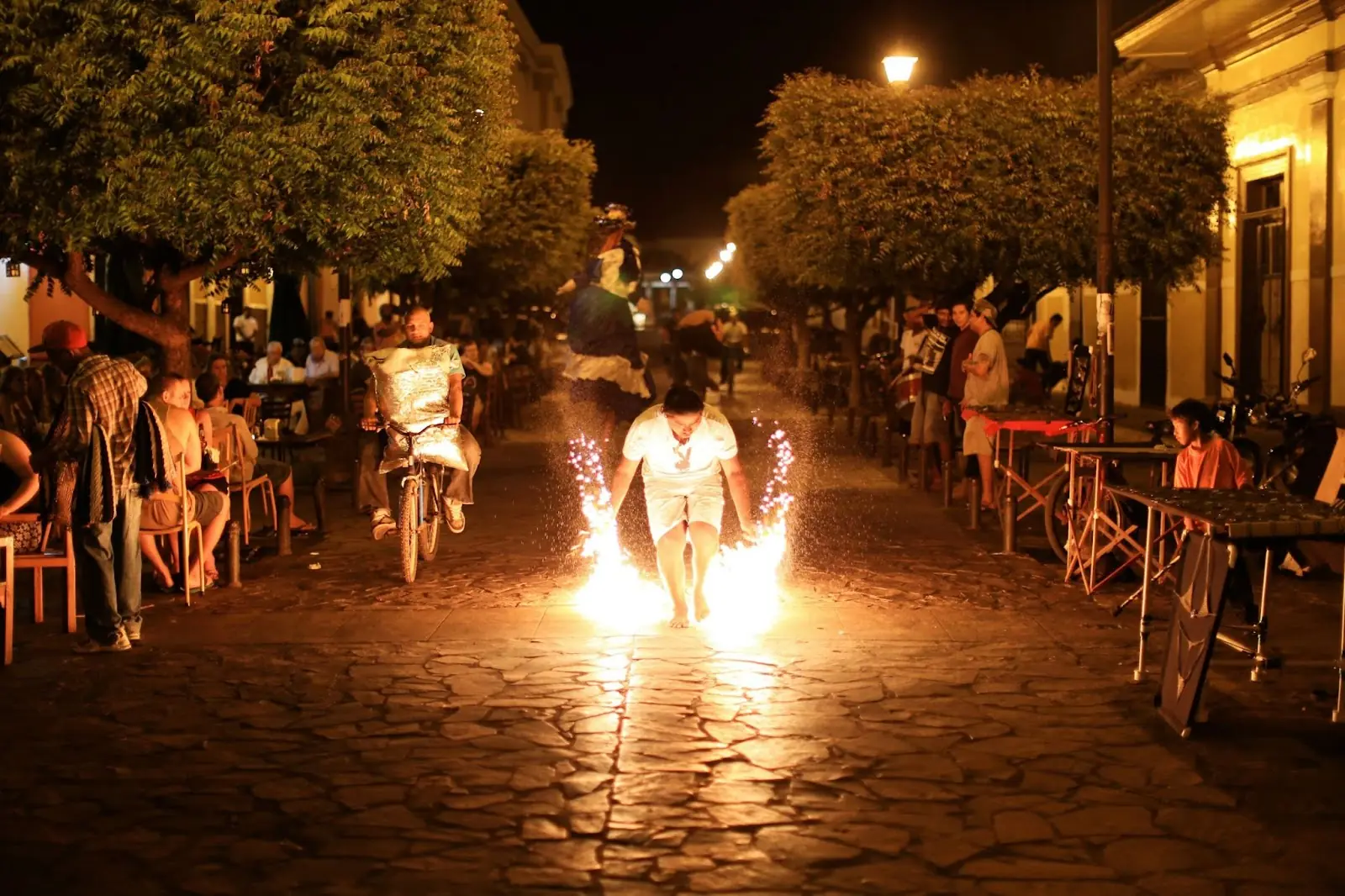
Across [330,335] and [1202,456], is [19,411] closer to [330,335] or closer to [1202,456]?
[1202,456]

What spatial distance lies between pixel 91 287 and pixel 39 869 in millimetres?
8657

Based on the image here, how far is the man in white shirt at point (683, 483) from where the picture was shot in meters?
9.38

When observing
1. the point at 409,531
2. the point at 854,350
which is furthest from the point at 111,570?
the point at 854,350

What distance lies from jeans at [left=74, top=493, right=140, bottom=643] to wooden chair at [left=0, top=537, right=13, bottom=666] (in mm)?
353

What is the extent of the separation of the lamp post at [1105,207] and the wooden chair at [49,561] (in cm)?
803

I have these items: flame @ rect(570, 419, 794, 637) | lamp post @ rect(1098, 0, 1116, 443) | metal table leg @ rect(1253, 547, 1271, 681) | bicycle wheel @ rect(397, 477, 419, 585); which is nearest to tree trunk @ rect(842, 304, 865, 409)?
lamp post @ rect(1098, 0, 1116, 443)

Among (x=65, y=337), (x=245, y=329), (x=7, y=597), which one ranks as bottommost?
(x=7, y=597)

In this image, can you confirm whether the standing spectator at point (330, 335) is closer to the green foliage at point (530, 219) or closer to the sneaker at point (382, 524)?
the green foliage at point (530, 219)

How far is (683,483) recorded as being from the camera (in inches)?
373

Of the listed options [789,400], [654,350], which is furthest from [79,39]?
[654,350]

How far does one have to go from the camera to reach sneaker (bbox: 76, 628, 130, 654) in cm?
881

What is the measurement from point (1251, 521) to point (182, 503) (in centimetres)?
632

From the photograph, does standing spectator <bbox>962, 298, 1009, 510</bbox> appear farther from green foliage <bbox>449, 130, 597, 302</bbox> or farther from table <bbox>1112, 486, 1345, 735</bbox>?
green foliage <bbox>449, 130, 597, 302</bbox>

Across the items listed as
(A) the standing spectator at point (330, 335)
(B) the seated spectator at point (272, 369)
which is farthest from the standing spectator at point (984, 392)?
(A) the standing spectator at point (330, 335)
